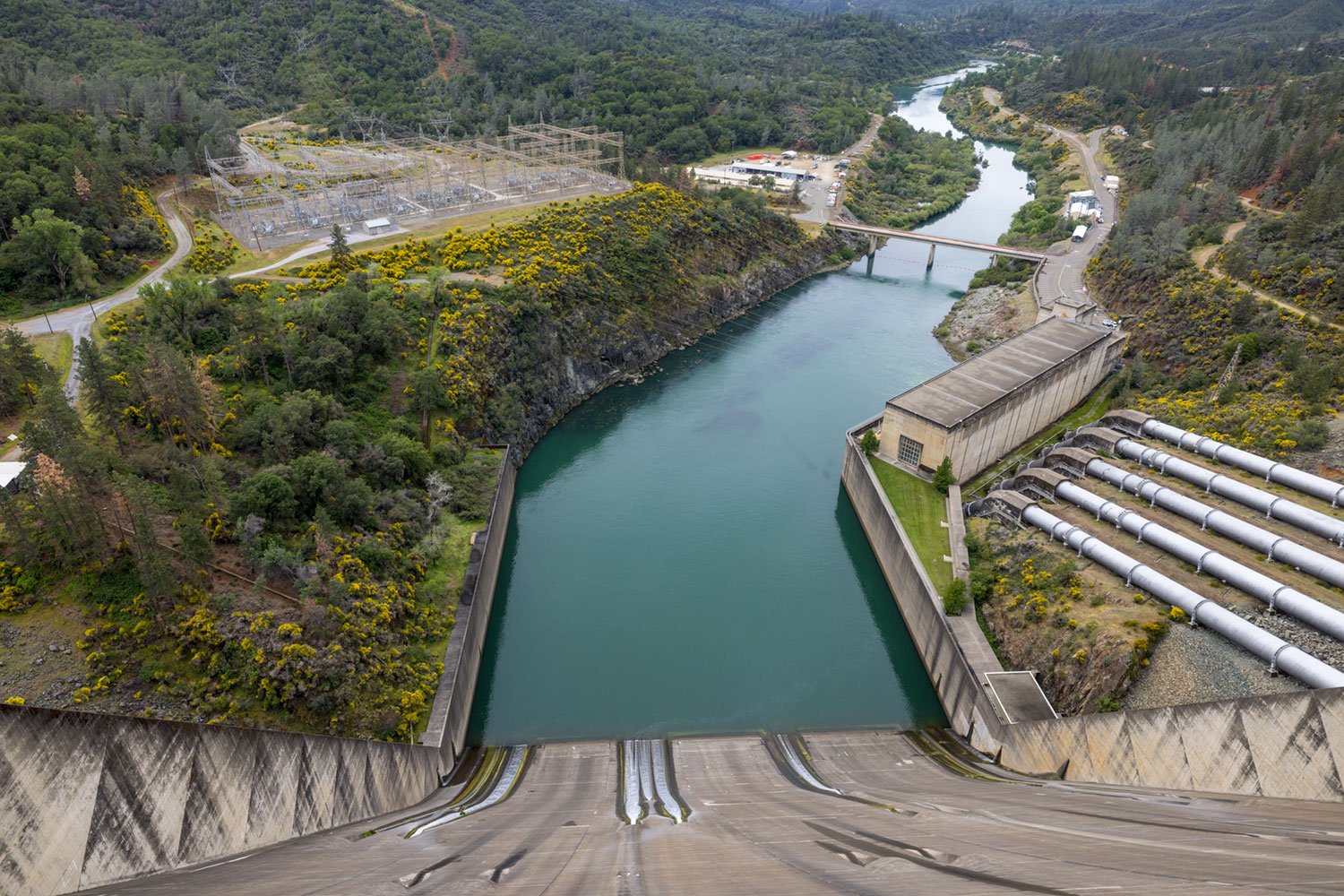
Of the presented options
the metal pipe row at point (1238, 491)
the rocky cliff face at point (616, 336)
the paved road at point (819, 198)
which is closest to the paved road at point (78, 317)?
the rocky cliff face at point (616, 336)

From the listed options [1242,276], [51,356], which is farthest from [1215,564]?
[51,356]

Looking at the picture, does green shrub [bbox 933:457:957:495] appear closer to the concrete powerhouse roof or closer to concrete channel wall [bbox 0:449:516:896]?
the concrete powerhouse roof

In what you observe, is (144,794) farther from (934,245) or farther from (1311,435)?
(934,245)

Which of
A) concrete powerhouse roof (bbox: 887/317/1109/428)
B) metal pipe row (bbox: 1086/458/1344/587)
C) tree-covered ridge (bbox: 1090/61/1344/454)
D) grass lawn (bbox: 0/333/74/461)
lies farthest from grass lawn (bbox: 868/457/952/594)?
grass lawn (bbox: 0/333/74/461)

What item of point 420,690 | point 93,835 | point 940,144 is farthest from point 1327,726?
point 940,144

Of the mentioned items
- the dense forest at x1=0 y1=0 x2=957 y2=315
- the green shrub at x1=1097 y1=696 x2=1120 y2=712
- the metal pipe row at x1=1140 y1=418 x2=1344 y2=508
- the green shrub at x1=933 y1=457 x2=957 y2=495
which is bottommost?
the green shrub at x1=1097 y1=696 x2=1120 y2=712

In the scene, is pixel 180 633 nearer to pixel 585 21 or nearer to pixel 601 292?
pixel 601 292
